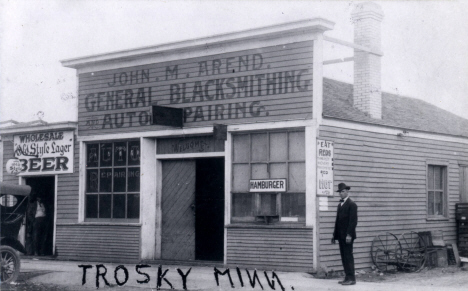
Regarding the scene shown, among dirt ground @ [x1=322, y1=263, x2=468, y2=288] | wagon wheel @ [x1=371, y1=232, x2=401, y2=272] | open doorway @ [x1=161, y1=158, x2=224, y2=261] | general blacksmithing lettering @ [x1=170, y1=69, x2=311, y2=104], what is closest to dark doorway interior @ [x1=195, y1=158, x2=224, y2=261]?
open doorway @ [x1=161, y1=158, x2=224, y2=261]

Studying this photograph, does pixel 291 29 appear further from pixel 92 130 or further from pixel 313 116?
pixel 92 130

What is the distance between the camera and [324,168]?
1386 centimetres

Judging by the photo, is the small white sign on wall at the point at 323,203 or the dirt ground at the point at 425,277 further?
the small white sign on wall at the point at 323,203

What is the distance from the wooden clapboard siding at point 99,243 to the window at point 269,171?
309 cm

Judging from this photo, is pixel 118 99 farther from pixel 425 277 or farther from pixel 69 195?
pixel 425 277

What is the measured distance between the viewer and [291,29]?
45.9ft

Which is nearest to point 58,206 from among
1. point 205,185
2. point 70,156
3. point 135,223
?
point 70,156

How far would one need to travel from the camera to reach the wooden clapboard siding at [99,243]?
1661 cm

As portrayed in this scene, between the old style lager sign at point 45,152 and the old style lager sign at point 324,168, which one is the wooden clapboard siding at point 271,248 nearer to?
the old style lager sign at point 324,168

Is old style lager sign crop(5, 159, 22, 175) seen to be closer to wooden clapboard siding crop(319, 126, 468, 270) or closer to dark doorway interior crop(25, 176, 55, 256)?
dark doorway interior crop(25, 176, 55, 256)

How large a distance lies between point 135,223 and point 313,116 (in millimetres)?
5518

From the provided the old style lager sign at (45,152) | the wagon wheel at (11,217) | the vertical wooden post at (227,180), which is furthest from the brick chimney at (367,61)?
the wagon wheel at (11,217)

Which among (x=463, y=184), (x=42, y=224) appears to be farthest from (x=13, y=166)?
(x=463, y=184)

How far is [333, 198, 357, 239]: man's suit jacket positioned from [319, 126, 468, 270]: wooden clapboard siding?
1001 mm
